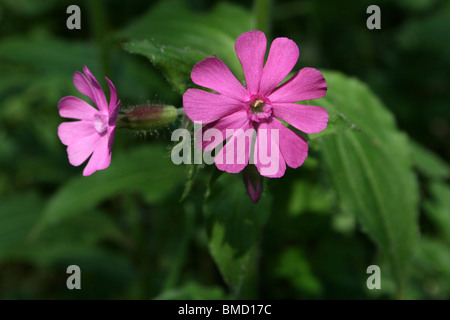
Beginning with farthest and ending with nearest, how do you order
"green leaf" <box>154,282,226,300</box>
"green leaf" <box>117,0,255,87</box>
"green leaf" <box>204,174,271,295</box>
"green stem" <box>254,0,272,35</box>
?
1. "green leaf" <box>117,0,255,87</box>
2. "green stem" <box>254,0,272,35</box>
3. "green leaf" <box>154,282,226,300</box>
4. "green leaf" <box>204,174,271,295</box>

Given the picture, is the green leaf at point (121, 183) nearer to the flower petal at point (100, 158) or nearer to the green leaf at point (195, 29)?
the green leaf at point (195, 29)

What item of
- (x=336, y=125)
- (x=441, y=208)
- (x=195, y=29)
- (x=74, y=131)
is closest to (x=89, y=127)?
(x=74, y=131)

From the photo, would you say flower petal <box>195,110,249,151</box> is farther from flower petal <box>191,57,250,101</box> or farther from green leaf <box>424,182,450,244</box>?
green leaf <box>424,182,450,244</box>

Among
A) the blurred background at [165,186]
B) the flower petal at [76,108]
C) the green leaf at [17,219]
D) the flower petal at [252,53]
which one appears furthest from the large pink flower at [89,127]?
the green leaf at [17,219]

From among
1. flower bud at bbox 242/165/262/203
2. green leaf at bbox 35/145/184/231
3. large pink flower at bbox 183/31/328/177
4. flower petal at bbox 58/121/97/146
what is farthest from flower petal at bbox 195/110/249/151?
green leaf at bbox 35/145/184/231

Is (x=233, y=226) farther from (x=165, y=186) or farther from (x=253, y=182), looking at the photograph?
(x=165, y=186)

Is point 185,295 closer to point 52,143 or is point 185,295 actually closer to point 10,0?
point 52,143
